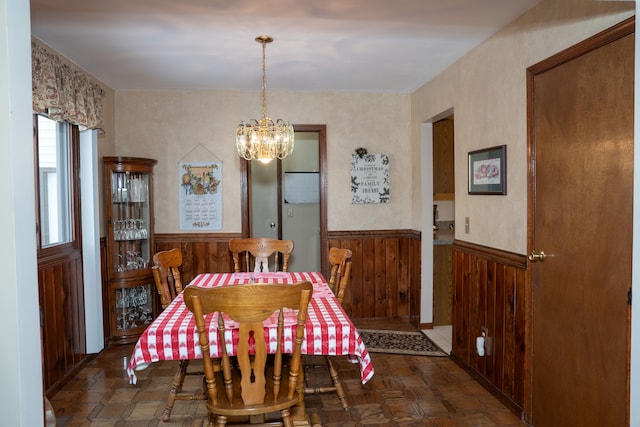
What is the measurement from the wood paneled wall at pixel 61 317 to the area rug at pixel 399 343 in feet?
7.54

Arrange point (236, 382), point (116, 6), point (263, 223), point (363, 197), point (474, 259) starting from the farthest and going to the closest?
point (263, 223) → point (363, 197) → point (474, 259) → point (116, 6) → point (236, 382)

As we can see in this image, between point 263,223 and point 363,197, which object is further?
point 263,223

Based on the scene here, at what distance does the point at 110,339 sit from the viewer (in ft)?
13.5

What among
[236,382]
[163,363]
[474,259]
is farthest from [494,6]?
[163,363]

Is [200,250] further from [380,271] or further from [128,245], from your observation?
[380,271]

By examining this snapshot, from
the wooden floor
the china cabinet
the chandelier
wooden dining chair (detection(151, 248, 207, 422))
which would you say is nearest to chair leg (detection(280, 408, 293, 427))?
the wooden floor

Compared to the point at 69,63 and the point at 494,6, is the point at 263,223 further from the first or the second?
the point at 494,6

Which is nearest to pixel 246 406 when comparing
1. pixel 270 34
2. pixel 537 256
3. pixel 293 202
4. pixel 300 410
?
pixel 300 410

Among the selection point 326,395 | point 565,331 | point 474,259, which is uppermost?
point 474,259

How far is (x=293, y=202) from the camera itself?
6.25 metres

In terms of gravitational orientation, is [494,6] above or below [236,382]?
above

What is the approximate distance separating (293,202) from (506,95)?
3.71 meters

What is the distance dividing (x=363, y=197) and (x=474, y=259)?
1.63m

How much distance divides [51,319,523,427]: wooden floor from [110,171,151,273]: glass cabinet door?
0.93 m
